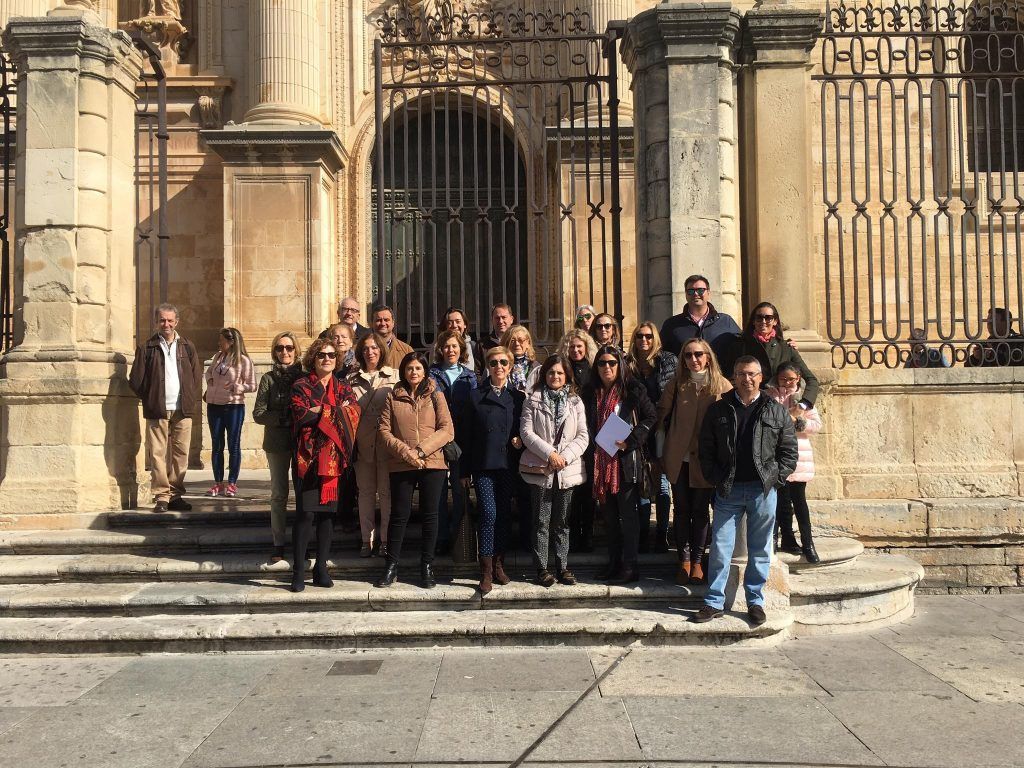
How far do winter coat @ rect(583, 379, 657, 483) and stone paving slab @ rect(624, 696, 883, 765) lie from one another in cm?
196

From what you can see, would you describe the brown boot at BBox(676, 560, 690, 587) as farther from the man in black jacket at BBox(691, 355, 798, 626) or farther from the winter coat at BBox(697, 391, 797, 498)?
the winter coat at BBox(697, 391, 797, 498)

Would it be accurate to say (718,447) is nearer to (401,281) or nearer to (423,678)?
(423,678)

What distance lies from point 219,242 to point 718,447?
1035 centimetres

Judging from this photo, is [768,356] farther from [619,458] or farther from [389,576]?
[389,576]

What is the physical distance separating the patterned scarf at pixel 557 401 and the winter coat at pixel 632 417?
0.26 metres

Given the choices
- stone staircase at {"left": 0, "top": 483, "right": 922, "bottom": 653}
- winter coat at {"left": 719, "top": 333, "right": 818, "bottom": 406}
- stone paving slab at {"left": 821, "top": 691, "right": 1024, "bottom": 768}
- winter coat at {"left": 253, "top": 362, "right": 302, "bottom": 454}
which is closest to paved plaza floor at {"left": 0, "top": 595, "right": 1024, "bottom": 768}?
stone paving slab at {"left": 821, "top": 691, "right": 1024, "bottom": 768}

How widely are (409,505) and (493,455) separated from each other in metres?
0.69

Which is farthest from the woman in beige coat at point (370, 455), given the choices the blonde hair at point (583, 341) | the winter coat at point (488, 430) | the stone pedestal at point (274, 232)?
the stone pedestal at point (274, 232)

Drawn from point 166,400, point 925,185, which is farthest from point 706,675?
point 925,185

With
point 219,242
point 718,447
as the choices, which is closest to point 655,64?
point 718,447

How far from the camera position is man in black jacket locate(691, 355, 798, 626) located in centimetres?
582

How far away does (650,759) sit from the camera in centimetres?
391

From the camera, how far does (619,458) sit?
6.41m

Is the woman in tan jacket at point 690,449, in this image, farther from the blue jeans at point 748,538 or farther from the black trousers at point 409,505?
the black trousers at point 409,505
